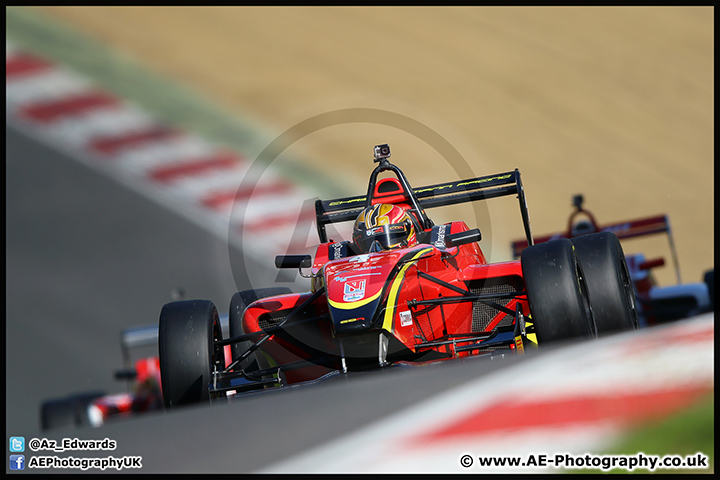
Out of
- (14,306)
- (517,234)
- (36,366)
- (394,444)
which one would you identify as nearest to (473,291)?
(394,444)

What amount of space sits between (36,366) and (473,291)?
310 inches

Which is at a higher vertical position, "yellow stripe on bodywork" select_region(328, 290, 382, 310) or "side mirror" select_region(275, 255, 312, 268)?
"side mirror" select_region(275, 255, 312, 268)

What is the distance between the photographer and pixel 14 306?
13.1 metres

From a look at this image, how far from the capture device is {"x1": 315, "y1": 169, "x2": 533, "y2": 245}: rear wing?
7.23 meters

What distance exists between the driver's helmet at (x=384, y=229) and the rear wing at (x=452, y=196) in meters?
0.63

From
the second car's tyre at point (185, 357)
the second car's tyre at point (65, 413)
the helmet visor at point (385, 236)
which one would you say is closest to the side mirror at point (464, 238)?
the helmet visor at point (385, 236)

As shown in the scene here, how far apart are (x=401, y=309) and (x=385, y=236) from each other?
3.20 ft

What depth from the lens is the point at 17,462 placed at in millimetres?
3941

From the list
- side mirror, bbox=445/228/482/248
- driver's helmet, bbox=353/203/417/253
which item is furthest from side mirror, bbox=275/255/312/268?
side mirror, bbox=445/228/482/248

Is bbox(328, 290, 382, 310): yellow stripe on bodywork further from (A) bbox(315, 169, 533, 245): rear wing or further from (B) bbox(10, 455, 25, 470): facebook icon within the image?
(B) bbox(10, 455, 25, 470): facebook icon

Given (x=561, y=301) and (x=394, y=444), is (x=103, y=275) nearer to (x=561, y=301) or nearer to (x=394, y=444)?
(x=561, y=301)

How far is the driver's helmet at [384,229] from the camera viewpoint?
21.9ft

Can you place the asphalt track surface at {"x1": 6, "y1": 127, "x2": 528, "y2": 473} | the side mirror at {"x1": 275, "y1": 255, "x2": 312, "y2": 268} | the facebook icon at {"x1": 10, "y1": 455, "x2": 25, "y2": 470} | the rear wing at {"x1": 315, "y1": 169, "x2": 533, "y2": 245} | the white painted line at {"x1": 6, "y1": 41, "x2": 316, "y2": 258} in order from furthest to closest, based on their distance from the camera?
the white painted line at {"x1": 6, "y1": 41, "x2": 316, "y2": 258}, the asphalt track surface at {"x1": 6, "y1": 127, "x2": 528, "y2": 473}, the rear wing at {"x1": 315, "y1": 169, "x2": 533, "y2": 245}, the side mirror at {"x1": 275, "y1": 255, "x2": 312, "y2": 268}, the facebook icon at {"x1": 10, "y1": 455, "x2": 25, "y2": 470}

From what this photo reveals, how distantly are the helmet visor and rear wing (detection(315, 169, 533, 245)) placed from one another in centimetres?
73
